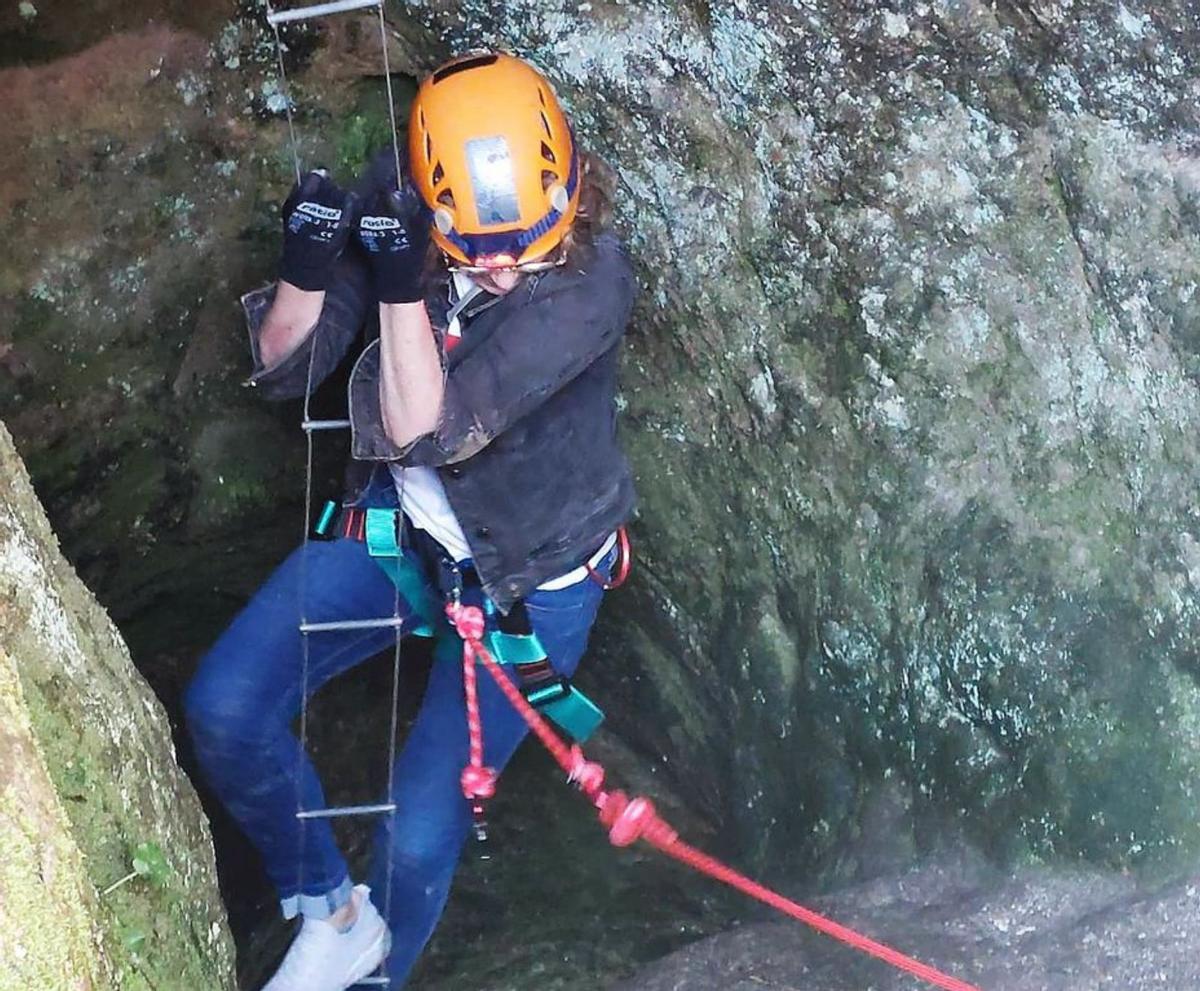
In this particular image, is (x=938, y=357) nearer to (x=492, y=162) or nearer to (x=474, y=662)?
(x=492, y=162)

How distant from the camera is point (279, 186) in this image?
3316 mm

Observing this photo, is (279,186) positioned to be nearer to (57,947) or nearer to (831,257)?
(831,257)

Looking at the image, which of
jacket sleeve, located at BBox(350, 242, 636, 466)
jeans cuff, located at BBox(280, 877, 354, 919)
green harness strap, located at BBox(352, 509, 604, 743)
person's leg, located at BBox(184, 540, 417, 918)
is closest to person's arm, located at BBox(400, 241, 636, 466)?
jacket sleeve, located at BBox(350, 242, 636, 466)

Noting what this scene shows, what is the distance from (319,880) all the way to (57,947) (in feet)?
5.54

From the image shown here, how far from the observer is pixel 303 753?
2.95m

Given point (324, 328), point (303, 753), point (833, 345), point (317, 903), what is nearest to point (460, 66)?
point (324, 328)

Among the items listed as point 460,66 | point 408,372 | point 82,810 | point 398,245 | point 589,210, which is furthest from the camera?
point 589,210

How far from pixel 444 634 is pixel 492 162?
1.09 metres

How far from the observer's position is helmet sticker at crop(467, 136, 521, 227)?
8.43ft

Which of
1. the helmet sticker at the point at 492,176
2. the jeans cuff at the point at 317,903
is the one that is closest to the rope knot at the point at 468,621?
the jeans cuff at the point at 317,903

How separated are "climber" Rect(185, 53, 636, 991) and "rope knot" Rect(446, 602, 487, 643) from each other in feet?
0.23

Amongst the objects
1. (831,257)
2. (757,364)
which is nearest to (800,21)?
(831,257)

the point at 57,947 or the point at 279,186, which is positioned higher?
the point at 57,947

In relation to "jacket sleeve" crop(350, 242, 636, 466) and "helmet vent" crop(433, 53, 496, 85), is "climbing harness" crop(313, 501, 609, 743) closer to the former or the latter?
"jacket sleeve" crop(350, 242, 636, 466)
